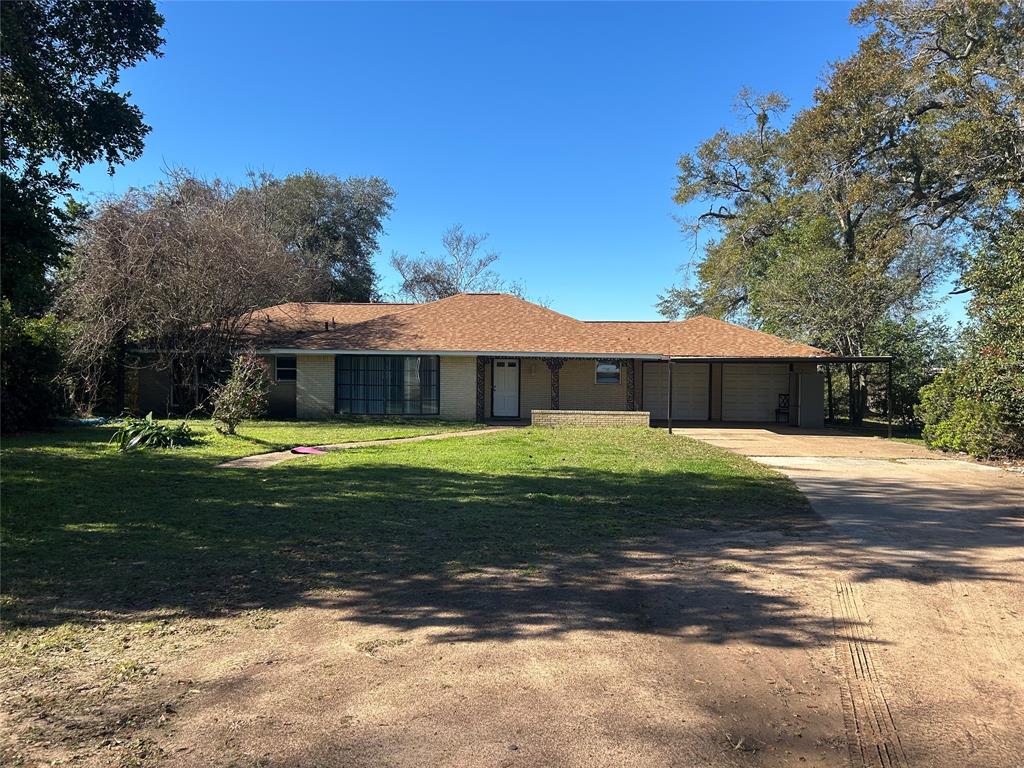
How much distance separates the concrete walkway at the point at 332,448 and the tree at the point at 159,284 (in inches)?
310

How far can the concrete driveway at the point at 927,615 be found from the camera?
2.92 m

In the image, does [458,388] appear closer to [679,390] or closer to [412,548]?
[679,390]

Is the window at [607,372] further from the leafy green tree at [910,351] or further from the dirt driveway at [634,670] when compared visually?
the dirt driveway at [634,670]

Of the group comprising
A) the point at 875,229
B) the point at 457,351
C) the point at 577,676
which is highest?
the point at 875,229

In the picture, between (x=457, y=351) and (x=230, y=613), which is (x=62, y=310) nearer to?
(x=457, y=351)

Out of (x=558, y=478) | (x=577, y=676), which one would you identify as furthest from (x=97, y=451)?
(x=577, y=676)

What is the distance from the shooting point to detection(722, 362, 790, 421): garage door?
2264 centimetres

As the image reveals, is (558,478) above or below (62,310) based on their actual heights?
below

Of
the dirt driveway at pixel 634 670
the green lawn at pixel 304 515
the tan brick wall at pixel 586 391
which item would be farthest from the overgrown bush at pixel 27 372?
the tan brick wall at pixel 586 391

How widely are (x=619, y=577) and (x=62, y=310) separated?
811 inches

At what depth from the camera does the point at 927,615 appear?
4391mm

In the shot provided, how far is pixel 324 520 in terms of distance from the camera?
22.1 ft

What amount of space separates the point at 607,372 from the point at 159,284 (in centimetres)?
1393

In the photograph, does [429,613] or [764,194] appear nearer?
[429,613]
